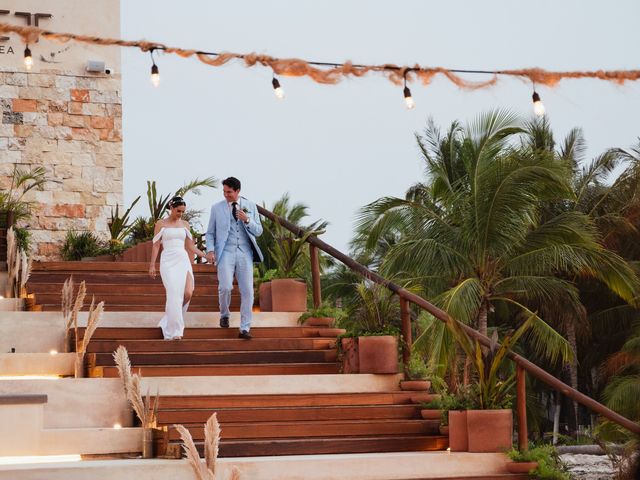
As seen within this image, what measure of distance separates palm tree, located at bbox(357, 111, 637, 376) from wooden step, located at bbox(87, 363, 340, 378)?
275 inches

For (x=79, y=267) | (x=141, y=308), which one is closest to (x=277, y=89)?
(x=141, y=308)

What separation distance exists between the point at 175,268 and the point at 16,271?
229cm

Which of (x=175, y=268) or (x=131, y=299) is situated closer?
(x=175, y=268)

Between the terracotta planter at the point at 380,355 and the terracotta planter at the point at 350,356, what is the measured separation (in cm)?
11

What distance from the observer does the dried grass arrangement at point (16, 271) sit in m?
13.5

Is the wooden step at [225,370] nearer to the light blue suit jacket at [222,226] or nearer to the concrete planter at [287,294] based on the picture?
the light blue suit jacket at [222,226]

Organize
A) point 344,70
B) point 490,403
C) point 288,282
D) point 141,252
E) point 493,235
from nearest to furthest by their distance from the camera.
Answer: point 344,70, point 490,403, point 288,282, point 141,252, point 493,235

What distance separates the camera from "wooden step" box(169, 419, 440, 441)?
10367mm

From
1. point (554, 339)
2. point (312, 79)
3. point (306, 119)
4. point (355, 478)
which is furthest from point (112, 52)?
point (306, 119)

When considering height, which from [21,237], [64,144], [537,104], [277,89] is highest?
[64,144]

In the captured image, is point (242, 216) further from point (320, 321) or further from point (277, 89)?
point (277, 89)

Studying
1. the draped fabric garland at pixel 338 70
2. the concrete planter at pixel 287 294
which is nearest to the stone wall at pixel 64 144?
the concrete planter at pixel 287 294

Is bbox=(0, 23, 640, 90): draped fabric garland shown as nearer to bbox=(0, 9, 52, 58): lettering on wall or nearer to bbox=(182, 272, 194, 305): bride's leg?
bbox=(182, 272, 194, 305): bride's leg

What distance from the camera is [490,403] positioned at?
10367 millimetres
